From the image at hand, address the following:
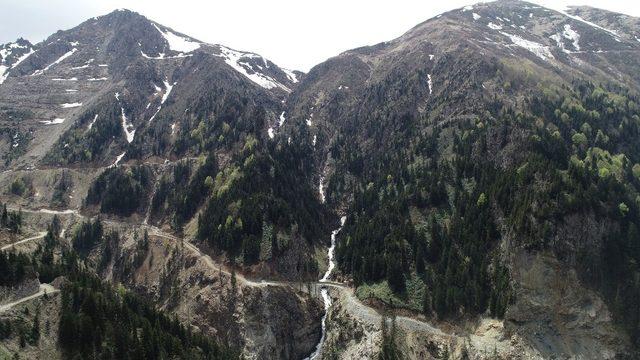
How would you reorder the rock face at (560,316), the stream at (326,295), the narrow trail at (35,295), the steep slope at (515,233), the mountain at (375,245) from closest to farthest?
the narrow trail at (35,295)
the rock face at (560,316)
the mountain at (375,245)
the steep slope at (515,233)
the stream at (326,295)

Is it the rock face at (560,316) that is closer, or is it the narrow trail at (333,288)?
the rock face at (560,316)

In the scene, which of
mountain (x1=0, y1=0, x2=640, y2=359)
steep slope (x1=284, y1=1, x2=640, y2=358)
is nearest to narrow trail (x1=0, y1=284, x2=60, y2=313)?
mountain (x1=0, y1=0, x2=640, y2=359)

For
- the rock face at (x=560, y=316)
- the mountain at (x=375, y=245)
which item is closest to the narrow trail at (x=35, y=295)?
the mountain at (x=375, y=245)

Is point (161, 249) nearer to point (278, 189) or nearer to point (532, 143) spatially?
point (278, 189)

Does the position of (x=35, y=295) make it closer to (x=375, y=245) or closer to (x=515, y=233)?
(x=375, y=245)

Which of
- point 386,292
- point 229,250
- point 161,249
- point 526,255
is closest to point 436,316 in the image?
point 386,292

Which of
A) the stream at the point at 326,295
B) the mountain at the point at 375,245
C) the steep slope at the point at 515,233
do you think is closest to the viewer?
the mountain at the point at 375,245

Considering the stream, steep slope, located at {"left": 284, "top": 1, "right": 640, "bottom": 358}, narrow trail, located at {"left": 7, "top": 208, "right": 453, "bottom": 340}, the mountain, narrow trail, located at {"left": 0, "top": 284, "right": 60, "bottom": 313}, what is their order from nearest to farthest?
narrow trail, located at {"left": 0, "top": 284, "right": 60, "bottom": 313} < the mountain < steep slope, located at {"left": 284, "top": 1, "right": 640, "bottom": 358} < narrow trail, located at {"left": 7, "top": 208, "right": 453, "bottom": 340} < the stream

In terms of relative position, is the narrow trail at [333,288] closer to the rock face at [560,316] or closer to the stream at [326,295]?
the stream at [326,295]

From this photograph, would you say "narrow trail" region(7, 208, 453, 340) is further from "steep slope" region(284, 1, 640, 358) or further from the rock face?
the rock face

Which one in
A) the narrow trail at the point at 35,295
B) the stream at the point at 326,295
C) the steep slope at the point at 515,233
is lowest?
the stream at the point at 326,295

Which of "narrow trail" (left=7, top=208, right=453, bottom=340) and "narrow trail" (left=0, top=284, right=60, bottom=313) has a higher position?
"narrow trail" (left=0, top=284, right=60, bottom=313)
